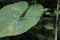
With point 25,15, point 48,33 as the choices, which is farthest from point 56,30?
point 25,15

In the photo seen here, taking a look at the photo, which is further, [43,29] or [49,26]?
[43,29]

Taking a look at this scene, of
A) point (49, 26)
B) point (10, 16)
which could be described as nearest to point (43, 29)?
point (49, 26)

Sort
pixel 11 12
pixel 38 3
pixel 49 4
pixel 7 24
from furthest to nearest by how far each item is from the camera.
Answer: pixel 49 4
pixel 38 3
pixel 11 12
pixel 7 24

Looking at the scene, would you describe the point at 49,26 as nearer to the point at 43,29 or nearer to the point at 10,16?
the point at 43,29

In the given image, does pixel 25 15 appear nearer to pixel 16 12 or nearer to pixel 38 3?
pixel 16 12

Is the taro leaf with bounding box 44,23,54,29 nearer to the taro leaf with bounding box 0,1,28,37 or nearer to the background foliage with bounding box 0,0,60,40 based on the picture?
the background foliage with bounding box 0,0,60,40

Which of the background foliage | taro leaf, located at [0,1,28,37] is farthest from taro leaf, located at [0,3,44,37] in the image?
the background foliage

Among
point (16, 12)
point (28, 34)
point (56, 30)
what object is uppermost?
point (16, 12)

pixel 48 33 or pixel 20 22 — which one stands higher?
pixel 20 22
